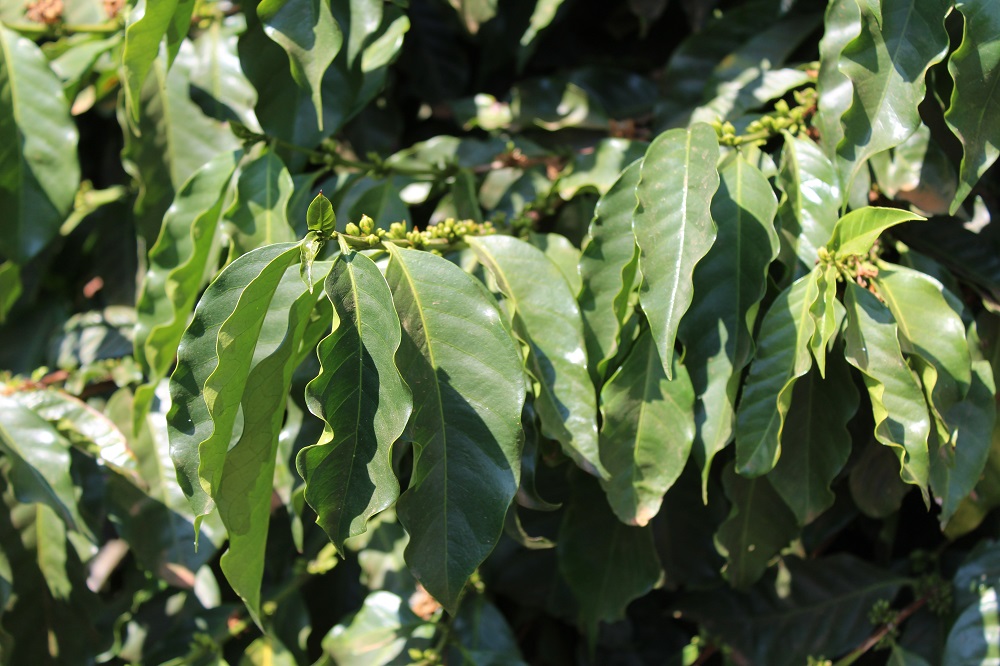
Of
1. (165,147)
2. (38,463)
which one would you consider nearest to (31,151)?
(165,147)

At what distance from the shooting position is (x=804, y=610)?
1.34m

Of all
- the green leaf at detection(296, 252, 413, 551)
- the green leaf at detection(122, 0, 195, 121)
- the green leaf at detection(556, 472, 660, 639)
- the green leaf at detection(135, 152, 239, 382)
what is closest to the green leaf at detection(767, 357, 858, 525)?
the green leaf at detection(556, 472, 660, 639)

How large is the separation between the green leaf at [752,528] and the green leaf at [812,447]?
0.24ft

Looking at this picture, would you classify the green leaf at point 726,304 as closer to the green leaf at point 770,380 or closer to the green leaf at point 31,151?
the green leaf at point 770,380

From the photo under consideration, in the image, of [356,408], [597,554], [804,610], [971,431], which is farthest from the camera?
[804,610]

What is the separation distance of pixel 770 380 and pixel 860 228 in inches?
7.4

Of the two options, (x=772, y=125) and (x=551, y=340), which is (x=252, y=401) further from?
(x=772, y=125)

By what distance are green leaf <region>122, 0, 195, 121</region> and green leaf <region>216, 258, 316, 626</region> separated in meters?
0.39

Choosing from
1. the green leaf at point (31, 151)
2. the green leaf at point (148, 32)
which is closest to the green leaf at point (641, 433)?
the green leaf at point (148, 32)

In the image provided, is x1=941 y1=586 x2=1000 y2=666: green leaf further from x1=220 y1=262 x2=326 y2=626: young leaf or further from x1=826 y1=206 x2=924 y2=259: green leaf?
x1=220 y1=262 x2=326 y2=626: young leaf

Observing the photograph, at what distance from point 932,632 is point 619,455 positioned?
0.62 metres

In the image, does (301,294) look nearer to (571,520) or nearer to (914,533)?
(571,520)

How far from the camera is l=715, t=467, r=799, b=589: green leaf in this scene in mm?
1121

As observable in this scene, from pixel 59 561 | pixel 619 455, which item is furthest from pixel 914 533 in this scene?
pixel 59 561
